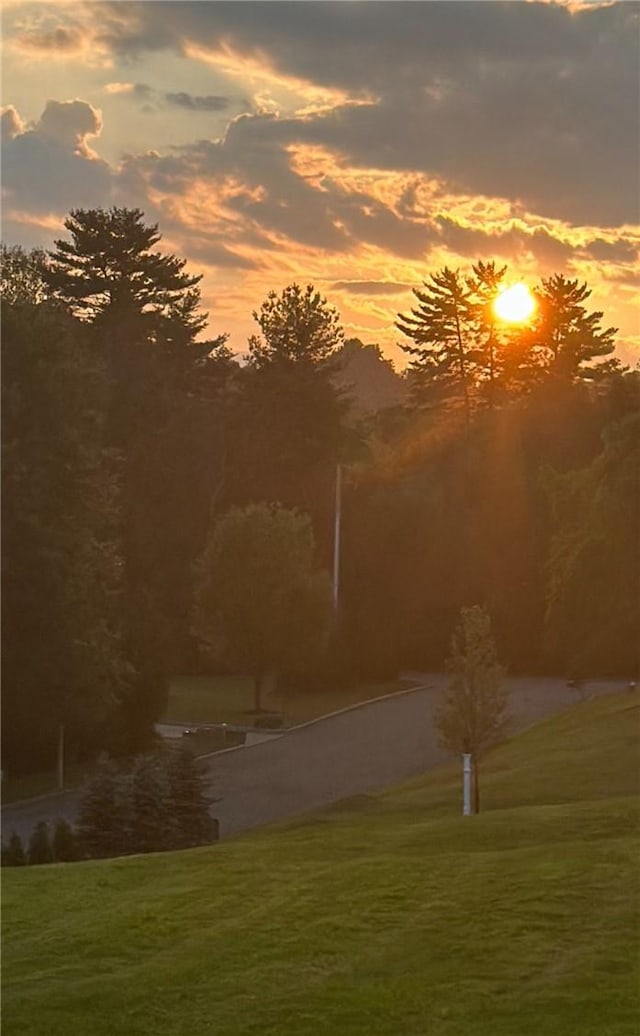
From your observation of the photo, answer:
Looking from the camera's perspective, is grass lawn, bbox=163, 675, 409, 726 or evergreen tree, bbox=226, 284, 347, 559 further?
evergreen tree, bbox=226, 284, 347, 559

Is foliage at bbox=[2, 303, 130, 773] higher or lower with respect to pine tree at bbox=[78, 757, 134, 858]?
higher

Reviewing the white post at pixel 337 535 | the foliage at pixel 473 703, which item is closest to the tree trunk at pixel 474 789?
the foliage at pixel 473 703

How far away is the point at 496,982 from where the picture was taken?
376 inches

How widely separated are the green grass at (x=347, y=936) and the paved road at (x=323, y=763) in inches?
349

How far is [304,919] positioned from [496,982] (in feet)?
7.71

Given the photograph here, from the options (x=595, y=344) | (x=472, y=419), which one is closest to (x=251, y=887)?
(x=472, y=419)

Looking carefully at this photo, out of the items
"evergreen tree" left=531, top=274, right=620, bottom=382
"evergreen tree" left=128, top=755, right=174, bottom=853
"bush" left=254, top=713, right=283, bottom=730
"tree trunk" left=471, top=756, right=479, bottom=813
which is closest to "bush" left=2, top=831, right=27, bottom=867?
"evergreen tree" left=128, top=755, right=174, bottom=853

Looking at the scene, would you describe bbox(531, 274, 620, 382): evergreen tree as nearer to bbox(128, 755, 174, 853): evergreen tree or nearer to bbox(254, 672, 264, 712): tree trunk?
bbox(254, 672, 264, 712): tree trunk

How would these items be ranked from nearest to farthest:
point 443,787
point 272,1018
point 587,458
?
point 272,1018
point 443,787
point 587,458

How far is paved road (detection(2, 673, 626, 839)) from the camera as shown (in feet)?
86.7

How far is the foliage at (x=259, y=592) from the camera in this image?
4088 centimetres

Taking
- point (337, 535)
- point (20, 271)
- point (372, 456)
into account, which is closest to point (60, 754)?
point (20, 271)

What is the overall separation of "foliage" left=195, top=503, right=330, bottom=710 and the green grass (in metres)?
23.8

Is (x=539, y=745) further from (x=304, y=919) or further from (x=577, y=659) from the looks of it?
(x=304, y=919)
